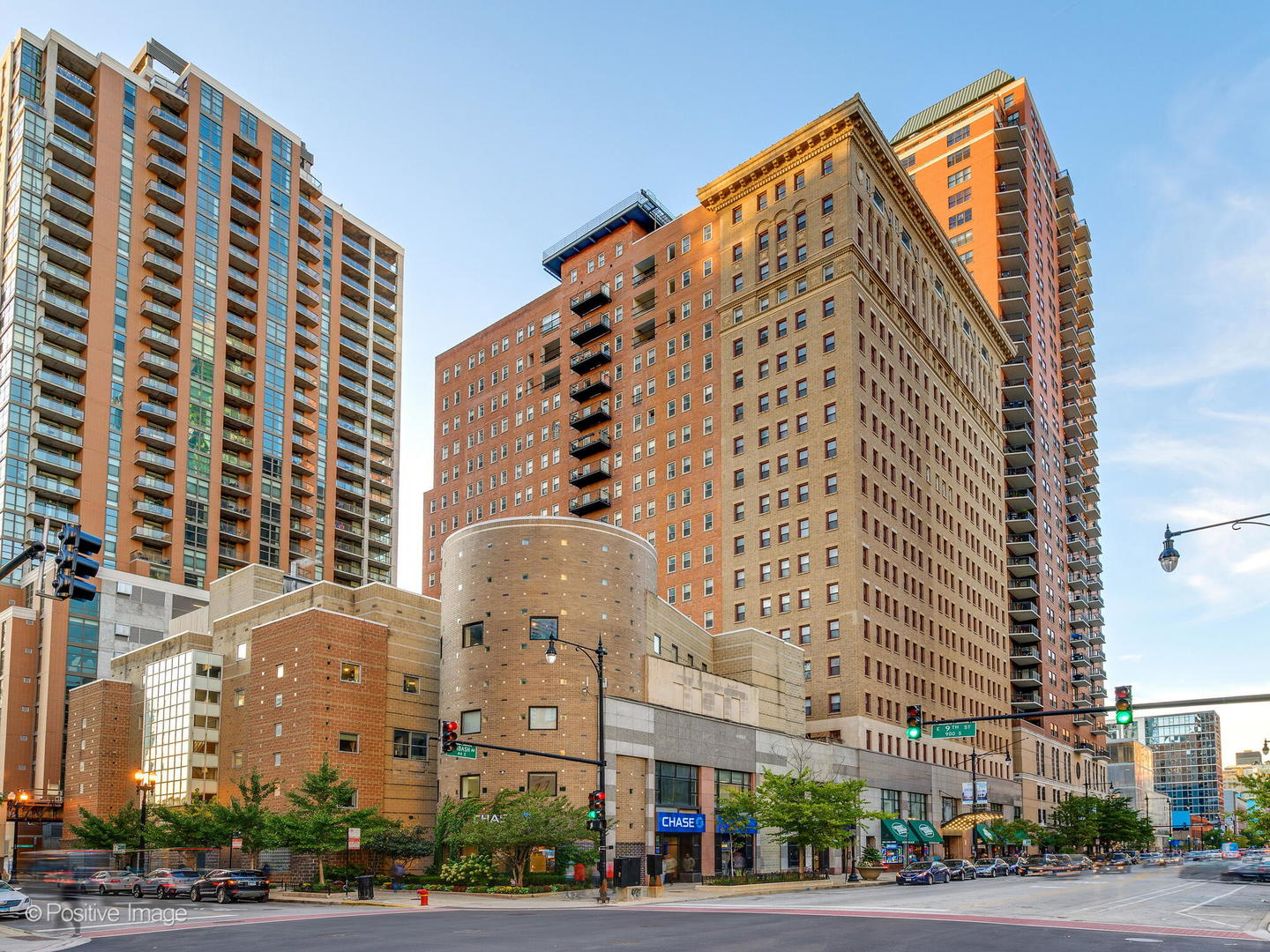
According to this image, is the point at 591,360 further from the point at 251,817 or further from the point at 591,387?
the point at 251,817

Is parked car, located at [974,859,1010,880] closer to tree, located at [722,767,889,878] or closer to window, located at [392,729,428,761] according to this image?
tree, located at [722,767,889,878]

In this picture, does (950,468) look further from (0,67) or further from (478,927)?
(0,67)

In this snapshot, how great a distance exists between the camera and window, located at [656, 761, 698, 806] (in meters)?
65.8

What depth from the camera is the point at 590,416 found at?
11350 cm

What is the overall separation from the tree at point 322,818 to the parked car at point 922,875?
30727mm

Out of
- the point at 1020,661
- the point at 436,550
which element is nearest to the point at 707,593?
the point at 436,550

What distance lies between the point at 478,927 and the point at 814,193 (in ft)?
257

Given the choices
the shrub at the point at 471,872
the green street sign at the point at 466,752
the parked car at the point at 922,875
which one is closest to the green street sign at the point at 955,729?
the green street sign at the point at 466,752

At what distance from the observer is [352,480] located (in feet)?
459

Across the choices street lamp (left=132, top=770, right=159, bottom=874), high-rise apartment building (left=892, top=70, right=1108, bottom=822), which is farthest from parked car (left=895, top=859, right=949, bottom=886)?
high-rise apartment building (left=892, top=70, right=1108, bottom=822)

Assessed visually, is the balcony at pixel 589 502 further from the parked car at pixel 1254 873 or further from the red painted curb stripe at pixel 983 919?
the red painted curb stripe at pixel 983 919

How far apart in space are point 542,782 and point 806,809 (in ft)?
47.5

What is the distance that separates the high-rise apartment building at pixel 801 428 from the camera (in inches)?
3600

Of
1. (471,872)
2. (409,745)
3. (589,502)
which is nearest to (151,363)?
(589,502)
